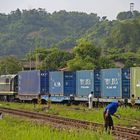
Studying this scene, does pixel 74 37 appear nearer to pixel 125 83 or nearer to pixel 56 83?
pixel 56 83

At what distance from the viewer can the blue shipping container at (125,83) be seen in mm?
27734

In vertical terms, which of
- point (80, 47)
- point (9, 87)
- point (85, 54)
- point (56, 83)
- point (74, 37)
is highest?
point (74, 37)

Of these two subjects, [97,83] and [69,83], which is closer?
[97,83]

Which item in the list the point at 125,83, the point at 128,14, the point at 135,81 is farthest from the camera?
the point at 128,14

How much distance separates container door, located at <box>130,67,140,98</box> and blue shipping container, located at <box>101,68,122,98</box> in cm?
126

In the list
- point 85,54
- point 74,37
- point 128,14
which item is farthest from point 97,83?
point 128,14

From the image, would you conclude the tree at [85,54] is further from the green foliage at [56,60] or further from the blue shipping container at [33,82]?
the blue shipping container at [33,82]

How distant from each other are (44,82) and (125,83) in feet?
37.9

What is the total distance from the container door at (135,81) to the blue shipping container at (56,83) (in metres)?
9.24

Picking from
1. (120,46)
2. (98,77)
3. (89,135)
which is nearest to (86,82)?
(98,77)

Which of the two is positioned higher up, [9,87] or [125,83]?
[125,83]

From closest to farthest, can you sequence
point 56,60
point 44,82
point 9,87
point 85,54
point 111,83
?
point 111,83 → point 44,82 → point 9,87 → point 85,54 → point 56,60

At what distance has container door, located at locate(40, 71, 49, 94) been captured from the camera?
124 ft

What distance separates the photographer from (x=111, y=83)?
29156 millimetres
